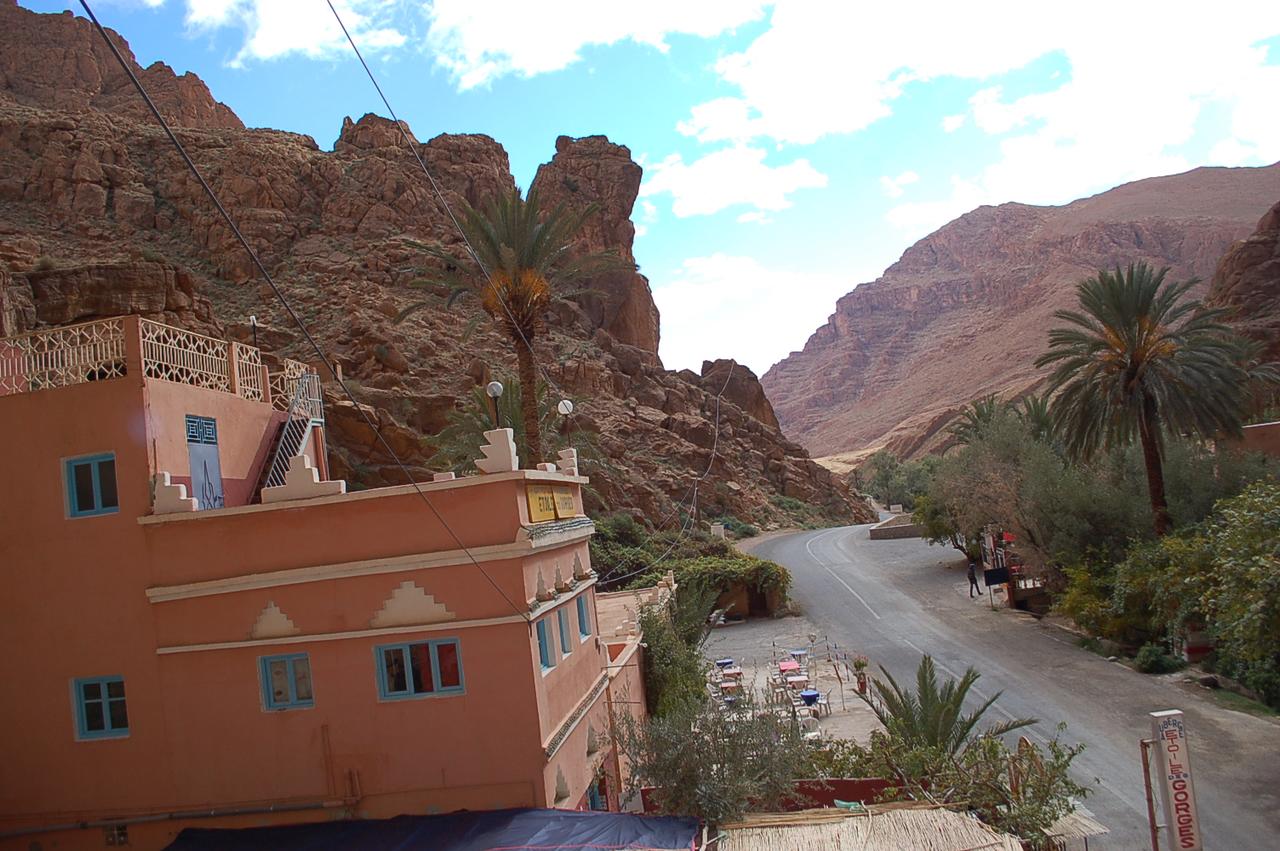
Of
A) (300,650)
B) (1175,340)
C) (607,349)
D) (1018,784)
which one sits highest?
(607,349)

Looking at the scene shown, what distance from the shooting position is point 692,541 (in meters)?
40.8

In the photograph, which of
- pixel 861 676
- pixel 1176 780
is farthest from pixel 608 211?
pixel 1176 780

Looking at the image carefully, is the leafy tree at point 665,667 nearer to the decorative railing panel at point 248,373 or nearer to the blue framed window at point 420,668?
the blue framed window at point 420,668

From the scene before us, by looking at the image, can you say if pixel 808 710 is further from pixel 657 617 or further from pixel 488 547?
pixel 488 547

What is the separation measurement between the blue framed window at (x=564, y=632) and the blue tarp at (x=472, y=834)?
8.86 feet

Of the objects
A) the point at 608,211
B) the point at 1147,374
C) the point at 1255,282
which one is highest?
the point at 608,211

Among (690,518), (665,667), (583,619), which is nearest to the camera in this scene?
(583,619)

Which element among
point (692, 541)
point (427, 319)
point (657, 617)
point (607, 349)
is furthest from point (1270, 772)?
point (607, 349)

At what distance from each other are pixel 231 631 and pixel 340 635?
1396mm

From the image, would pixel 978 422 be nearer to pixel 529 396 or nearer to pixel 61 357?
pixel 529 396

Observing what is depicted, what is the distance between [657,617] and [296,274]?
39.4 metres

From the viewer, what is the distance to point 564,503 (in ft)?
42.7

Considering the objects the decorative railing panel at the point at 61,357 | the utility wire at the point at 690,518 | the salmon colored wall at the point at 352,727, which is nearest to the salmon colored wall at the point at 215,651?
the salmon colored wall at the point at 352,727

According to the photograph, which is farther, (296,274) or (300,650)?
(296,274)
